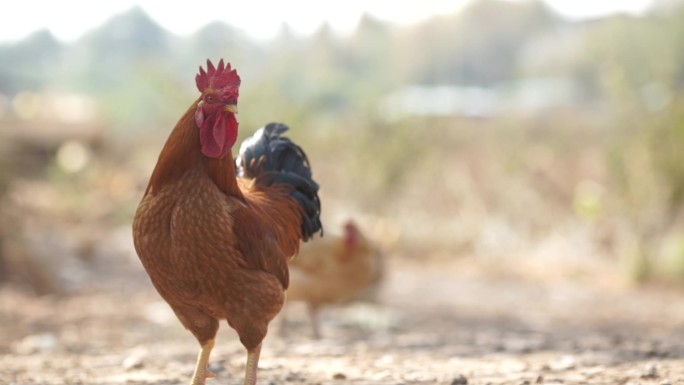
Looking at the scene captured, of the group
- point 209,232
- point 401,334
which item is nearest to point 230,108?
point 209,232

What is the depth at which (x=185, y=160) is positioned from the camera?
10.6 feet

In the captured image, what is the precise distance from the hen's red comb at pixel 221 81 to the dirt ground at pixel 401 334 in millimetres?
1581

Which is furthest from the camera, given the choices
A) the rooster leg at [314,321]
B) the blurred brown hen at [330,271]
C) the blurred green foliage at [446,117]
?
the blurred green foliage at [446,117]

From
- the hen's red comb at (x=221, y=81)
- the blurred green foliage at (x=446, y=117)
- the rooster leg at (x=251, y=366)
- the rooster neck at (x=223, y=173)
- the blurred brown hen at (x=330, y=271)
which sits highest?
the blurred green foliage at (x=446, y=117)

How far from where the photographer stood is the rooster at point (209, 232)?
3.15 m

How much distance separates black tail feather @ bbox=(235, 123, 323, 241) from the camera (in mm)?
4113

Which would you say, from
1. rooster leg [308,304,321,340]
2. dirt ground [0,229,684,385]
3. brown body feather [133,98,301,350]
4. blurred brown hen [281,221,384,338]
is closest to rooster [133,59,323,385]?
brown body feather [133,98,301,350]

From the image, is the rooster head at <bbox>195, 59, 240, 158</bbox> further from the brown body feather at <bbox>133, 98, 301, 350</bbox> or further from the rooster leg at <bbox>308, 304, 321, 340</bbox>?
the rooster leg at <bbox>308, 304, 321, 340</bbox>

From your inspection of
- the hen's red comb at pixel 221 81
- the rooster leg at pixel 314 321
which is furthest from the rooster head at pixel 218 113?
the rooster leg at pixel 314 321

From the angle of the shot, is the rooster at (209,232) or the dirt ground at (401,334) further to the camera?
the dirt ground at (401,334)

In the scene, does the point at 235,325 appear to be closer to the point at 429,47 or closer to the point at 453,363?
the point at 453,363

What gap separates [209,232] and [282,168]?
1086mm

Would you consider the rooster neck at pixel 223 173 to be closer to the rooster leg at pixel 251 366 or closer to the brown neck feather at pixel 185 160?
the brown neck feather at pixel 185 160

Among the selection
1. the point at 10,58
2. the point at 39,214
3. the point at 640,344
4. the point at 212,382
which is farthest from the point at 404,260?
the point at 10,58
